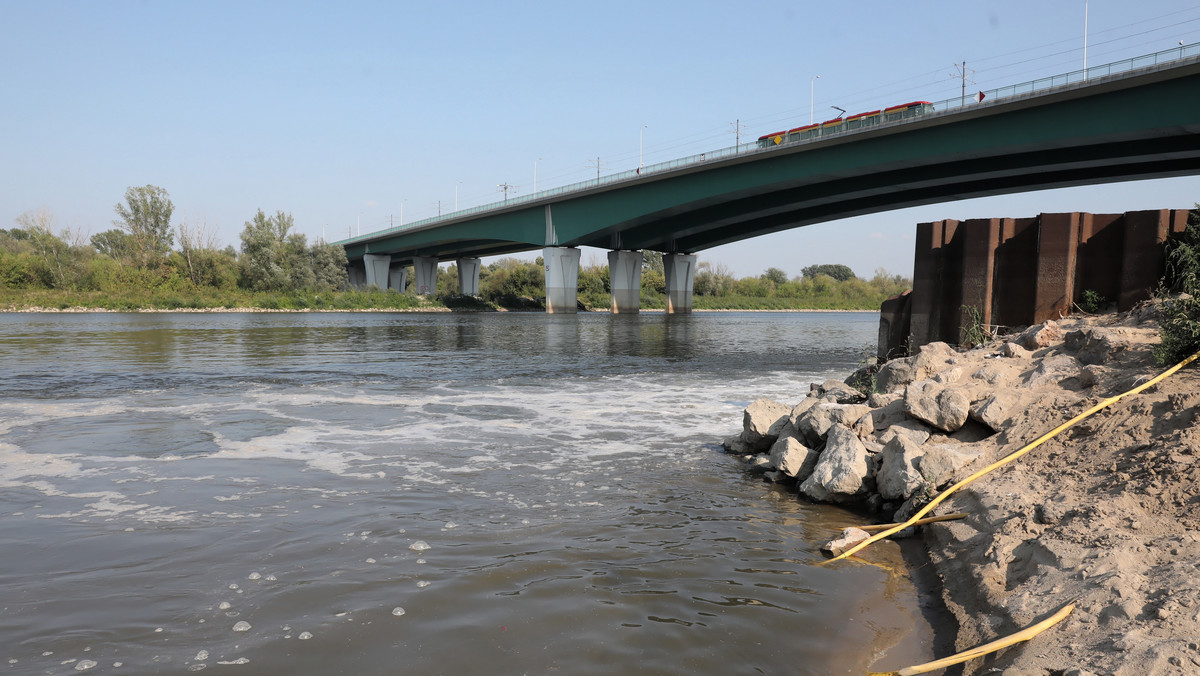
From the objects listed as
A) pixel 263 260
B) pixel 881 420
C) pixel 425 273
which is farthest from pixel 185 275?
pixel 881 420

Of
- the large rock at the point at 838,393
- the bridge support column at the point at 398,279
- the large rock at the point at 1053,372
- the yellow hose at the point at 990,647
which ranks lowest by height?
the yellow hose at the point at 990,647

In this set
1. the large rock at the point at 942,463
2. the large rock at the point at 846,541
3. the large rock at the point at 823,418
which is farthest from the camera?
the large rock at the point at 823,418

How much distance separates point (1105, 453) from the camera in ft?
22.0

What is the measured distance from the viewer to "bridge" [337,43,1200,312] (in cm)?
3366

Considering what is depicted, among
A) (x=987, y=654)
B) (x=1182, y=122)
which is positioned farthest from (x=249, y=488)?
(x=1182, y=122)

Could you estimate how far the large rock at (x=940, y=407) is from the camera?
8.58 m

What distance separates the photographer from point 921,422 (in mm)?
8961

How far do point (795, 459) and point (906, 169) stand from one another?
1755 inches

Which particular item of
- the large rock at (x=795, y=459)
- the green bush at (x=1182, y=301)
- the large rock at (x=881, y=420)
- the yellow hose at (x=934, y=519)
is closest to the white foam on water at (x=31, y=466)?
the large rock at (x=795, y=459)

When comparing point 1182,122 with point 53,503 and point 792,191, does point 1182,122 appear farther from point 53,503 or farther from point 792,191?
point 53,503

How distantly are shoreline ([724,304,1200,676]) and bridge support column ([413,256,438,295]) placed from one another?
4172 inches

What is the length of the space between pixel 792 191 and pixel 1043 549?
53.1 m

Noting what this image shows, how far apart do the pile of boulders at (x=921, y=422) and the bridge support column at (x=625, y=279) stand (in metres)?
71.9

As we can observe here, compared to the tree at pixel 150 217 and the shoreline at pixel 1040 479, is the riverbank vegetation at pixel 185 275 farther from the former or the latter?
the shoreline at pixel 1040 479
